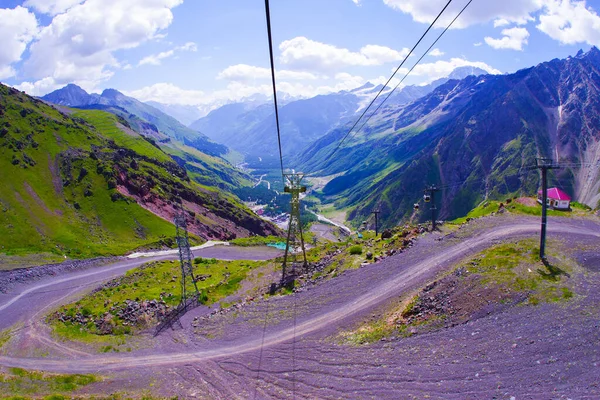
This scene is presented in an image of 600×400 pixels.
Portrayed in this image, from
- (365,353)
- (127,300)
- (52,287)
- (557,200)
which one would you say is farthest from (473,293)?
(52,287)

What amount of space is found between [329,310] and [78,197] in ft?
317

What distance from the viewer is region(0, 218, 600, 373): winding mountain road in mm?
33750

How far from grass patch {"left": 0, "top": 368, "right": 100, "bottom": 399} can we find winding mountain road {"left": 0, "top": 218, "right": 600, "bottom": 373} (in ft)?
5.22

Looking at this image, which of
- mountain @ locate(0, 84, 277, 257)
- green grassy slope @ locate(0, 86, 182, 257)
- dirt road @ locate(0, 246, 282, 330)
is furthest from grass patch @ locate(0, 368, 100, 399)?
mountain @ locate(0, 84, 277, 257)

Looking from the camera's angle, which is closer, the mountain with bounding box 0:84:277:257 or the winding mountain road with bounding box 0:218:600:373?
the winding mountain road with bounding box 0:218:600:373

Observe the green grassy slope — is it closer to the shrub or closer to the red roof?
the shrub

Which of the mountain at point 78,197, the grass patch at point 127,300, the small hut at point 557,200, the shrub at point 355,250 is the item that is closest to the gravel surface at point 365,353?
the grass patch at point 127,300

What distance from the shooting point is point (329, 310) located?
37188 millimetres

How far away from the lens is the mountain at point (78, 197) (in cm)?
8988

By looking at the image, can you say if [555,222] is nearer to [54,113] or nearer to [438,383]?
[438,383]

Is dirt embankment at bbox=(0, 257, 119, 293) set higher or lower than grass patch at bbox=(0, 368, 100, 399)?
higher

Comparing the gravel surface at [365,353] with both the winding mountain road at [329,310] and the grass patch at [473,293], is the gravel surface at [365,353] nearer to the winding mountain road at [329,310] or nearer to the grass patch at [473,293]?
the winding mountain road at [329,310]

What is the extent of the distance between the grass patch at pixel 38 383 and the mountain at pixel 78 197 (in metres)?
56.5

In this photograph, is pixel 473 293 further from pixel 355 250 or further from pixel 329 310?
pixel 355 250
